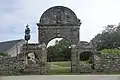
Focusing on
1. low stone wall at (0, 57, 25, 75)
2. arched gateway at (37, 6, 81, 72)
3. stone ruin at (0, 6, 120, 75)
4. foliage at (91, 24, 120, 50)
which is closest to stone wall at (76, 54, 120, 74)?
stone ruin at (0, 6, 120, 75)

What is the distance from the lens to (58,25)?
29.0 meters

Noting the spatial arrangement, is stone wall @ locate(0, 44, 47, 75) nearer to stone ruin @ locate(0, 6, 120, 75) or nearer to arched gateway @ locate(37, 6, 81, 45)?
stone ruin @ locate(0, 6, 120, 75)

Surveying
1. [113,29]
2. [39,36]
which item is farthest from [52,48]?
[39,36]

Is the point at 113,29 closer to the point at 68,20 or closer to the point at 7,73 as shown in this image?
the point at 68,20

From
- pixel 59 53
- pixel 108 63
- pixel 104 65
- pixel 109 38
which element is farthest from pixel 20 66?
pixel 59 53

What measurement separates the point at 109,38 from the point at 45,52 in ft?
93.6

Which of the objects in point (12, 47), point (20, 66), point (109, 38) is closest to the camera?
point (20, 66)

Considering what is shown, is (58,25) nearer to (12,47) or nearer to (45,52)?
(45,52)

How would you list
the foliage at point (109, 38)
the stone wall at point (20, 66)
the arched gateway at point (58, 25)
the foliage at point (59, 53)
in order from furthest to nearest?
the foliage at point (59, 53) < the foliage at point (109, 38) < the arched gateway at point (58, 25) < the stone wall at point (20, 66)

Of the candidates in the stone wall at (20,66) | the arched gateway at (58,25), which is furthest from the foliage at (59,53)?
the stone wall at (20,66)

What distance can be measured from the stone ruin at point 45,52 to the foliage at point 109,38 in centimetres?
2105

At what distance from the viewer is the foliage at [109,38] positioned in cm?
5094

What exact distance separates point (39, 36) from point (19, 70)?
483 centimetres

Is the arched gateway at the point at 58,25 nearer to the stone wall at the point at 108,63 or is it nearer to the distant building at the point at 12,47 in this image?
the stone wall at the point at 108,63
